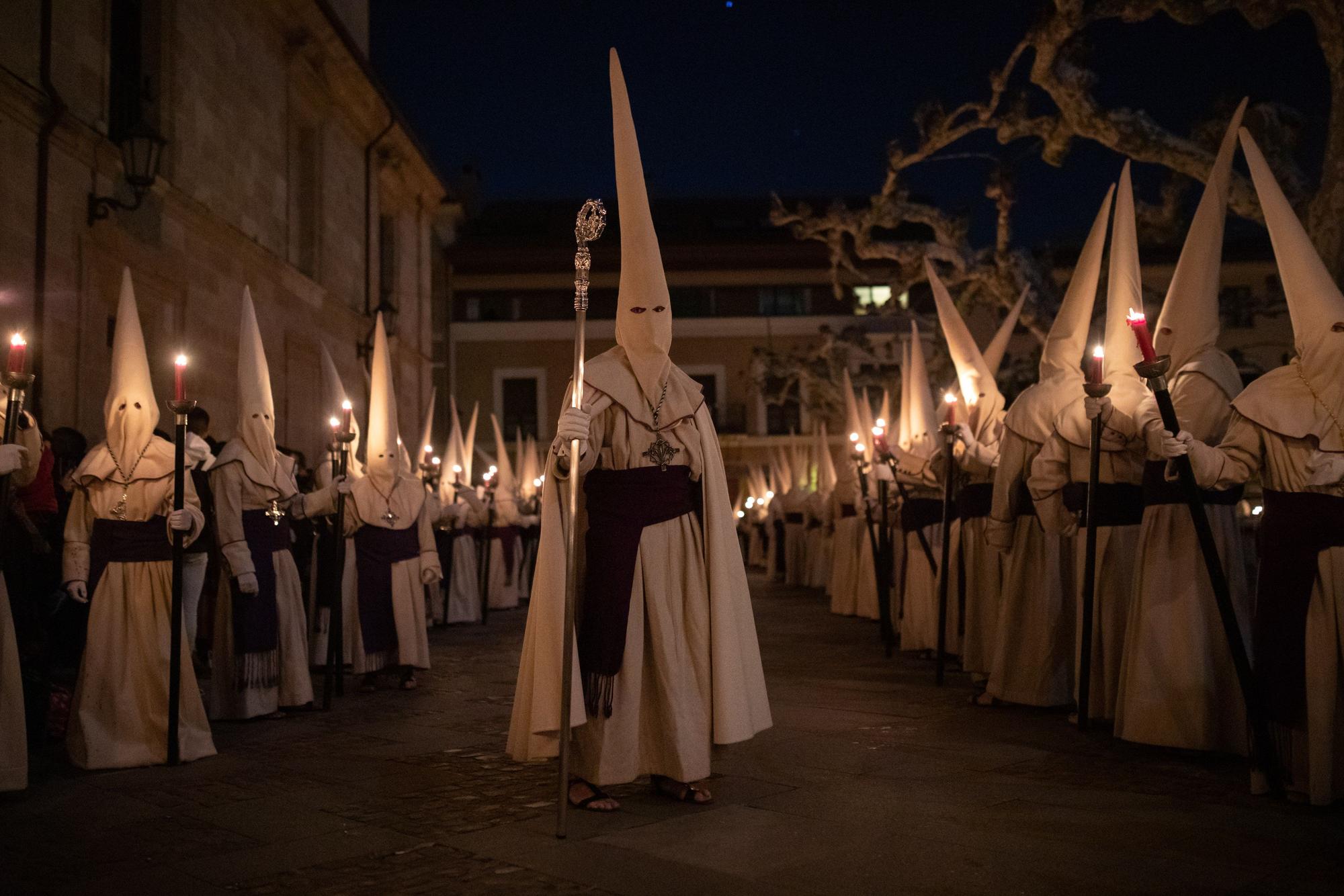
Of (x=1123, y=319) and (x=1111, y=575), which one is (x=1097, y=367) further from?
(x=1111, y=575)

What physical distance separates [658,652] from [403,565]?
4985 millimetres

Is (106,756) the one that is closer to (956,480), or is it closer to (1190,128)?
(956,480)

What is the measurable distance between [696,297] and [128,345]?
40.3m

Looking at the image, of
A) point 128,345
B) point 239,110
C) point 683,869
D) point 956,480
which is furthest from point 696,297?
point 683,869

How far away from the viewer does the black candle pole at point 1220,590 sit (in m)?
5.27

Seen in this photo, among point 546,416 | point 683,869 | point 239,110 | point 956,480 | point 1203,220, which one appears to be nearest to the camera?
point 683,869

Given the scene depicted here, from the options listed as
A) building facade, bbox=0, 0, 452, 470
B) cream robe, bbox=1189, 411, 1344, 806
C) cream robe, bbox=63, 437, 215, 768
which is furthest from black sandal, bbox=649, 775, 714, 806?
building facade, bbox=0, 0, 452, 470

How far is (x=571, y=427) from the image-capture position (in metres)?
5.03

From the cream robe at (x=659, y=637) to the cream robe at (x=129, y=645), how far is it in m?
2.39

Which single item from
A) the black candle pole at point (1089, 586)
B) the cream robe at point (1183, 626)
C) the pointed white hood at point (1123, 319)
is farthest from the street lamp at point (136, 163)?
the cream robe at point (1183, 626)

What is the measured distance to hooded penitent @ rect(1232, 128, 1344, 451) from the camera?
526cm

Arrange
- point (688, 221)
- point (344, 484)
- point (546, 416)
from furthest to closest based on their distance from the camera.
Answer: point (688, 221) < point (546, 416) < point (344, 484)

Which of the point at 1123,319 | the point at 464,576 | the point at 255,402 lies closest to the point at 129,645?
the point at 255,402

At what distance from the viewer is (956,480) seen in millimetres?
10016
